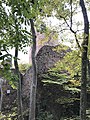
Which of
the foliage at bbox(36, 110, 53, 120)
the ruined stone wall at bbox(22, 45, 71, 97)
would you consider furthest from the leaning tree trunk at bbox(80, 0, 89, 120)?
the ruined stone wall at bbox(22, 45, 71, 97)

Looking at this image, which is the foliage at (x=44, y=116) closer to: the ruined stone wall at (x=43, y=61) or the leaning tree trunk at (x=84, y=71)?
the ruined stone wall at (x=43, y=61)

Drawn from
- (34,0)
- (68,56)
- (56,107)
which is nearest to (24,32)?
(34,0)

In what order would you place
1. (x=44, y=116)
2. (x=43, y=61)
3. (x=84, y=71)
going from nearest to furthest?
(x=84, y=71) < (x=44, y=116) < (x=43, y=61)

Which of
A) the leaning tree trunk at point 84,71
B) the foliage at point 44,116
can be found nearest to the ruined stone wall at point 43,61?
the foliage at point 44,116

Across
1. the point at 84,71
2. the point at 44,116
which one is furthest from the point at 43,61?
the point at 84,71

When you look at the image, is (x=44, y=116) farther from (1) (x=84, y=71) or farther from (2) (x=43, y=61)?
(1) (x=84, y=71)

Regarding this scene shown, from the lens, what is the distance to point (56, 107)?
34.3 ft

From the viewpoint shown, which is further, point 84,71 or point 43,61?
point 43,61

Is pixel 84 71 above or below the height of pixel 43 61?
below

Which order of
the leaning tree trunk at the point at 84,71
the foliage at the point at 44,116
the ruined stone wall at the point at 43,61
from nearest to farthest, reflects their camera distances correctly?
1. the leaning tree trunk at the point at 84,71
2. the foliage at the point at 44,116
3. the ruined stone wall at the point at 43,61

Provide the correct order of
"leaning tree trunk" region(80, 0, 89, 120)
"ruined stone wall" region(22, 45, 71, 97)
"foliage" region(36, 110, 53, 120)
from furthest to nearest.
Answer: "ruined stone wall" region(22, 45, 71, 97) < "foliage" region(36, 110, 53, 120) < "leaning tree trunk" region(80, 0, 89, 120)

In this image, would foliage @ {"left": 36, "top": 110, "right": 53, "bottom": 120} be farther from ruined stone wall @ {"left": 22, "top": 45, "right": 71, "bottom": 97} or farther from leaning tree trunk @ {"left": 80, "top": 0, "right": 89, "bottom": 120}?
leaning tree trunk @ {"left": 80, "top": 0, "right": 89, "bottom": 120}

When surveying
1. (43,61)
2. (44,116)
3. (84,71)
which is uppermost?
(43,61)

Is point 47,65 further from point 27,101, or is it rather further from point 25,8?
point 25,8
